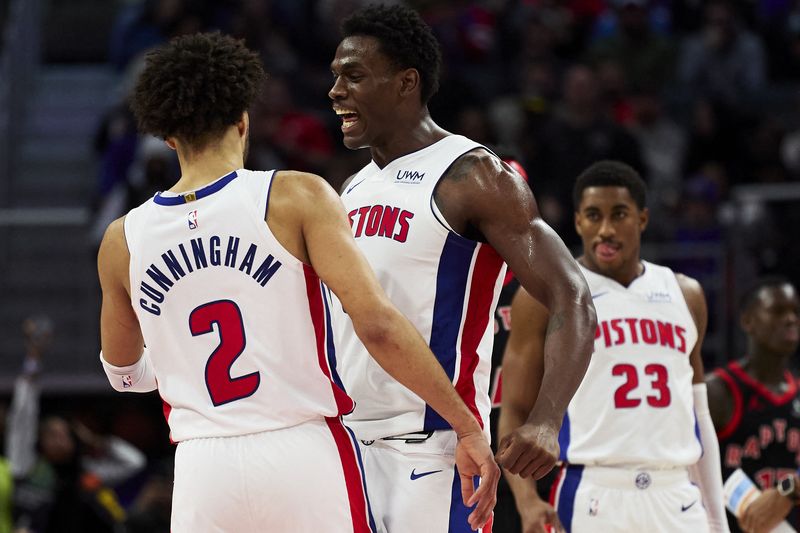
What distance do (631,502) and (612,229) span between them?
47.6 inches

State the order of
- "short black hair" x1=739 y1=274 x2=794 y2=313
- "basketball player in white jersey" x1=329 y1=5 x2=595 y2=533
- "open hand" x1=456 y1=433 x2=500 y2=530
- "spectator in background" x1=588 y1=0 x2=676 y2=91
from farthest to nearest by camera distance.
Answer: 1. "spectator in background" x1=588 y1=0 x2=676 y2=91
2. "short black hair" x1=739 y1=274 x2=794 y2=313
3. "basketball player in white jersey" x1=329 y1=5 x2=595 y2=533
4. "open hand" x1=456 y1=433 x2=500 y2=530

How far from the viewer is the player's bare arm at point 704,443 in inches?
225

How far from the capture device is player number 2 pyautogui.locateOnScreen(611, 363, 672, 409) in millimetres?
5543

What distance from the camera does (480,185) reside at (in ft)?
13.8

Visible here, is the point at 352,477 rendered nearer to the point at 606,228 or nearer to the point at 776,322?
the point at 606,228

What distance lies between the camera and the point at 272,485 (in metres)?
3.62

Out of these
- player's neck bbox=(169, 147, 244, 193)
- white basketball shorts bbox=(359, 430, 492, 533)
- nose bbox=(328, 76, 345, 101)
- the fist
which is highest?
nose bbox=(328, 76, 345, 101)

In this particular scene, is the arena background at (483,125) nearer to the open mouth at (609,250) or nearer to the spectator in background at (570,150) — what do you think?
the spectator in background at (570,150)

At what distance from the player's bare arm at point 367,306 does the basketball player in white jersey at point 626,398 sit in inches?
64.7

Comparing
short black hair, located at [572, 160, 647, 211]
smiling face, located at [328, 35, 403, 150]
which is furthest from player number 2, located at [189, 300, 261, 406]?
short black hair, located at [572, 160, 647, 211]

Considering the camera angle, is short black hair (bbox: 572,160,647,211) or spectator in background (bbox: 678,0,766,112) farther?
spectator in background (bbox: 678,0,766,112)

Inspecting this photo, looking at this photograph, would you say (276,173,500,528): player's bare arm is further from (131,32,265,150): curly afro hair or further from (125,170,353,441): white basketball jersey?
(131,32,265,150): curly afro hair

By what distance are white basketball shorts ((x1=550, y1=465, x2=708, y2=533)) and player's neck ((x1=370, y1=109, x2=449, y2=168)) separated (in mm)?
1833

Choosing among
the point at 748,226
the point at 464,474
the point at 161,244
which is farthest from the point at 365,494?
the point at 748,226
